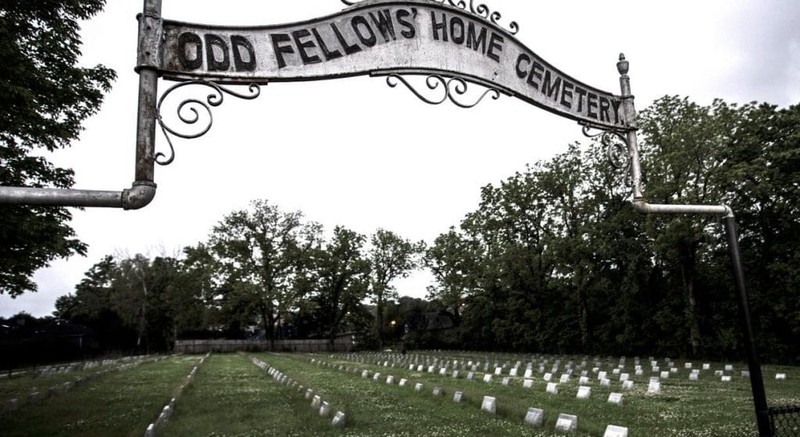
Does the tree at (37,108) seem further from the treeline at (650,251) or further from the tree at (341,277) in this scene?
the tree at (341,277)

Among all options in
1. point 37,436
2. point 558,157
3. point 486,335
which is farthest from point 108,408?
point 486,335

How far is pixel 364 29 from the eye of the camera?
11.8 feet

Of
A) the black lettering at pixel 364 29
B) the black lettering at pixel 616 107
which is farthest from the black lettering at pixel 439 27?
the black lettering at pixel 616 107

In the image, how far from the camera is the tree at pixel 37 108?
9469mm

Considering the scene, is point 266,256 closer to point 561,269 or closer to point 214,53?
point 561,269

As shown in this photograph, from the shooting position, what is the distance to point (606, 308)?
118 feet

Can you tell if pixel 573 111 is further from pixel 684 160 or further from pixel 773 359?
pixel 773 359

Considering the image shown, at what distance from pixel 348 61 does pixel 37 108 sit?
9620 millimetres

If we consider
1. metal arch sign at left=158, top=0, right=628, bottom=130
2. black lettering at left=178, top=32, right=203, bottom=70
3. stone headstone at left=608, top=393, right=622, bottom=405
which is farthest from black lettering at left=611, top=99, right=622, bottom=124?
stone headstone at left=608, top=393, right=622, bottom=405

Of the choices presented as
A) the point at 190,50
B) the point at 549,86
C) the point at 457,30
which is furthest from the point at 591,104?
the point at 190,50

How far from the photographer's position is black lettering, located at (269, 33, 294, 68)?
11.0ft

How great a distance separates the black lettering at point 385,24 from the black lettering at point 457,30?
0.49 m

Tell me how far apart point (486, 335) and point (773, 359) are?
2377 cm

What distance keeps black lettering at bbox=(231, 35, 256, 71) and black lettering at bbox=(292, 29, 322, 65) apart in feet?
0.96
